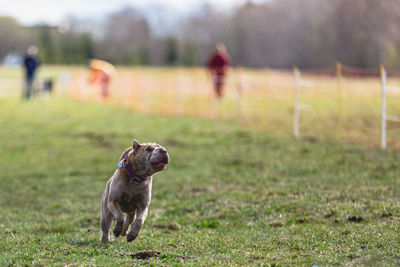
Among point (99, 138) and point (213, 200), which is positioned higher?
point (99, 138)

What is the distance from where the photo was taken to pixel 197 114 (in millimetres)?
29672

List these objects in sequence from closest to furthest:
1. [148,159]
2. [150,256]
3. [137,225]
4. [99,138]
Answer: [150,256] → [148,159] → [137,225] → [99,138]

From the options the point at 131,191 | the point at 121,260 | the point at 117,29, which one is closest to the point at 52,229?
the point at 131,191

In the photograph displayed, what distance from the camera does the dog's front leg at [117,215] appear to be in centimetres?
728

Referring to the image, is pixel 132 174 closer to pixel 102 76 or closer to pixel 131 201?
pixel 131 201

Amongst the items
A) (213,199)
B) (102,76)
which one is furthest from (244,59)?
(213,199)

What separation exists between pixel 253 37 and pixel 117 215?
370ft

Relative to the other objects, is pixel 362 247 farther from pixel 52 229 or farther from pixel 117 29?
pixel 117 29

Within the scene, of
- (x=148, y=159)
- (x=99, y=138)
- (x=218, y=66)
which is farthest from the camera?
(x=218, y=66)

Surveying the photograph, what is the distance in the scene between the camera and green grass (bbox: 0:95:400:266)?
695cm

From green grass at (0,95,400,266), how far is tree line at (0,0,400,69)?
217ft

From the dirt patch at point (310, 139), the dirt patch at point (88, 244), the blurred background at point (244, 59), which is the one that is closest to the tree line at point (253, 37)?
A: the blurred background at point (244, 59)

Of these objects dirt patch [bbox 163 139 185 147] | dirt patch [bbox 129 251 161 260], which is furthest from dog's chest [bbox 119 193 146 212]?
dirt patch [bbox 163 139 185 147]

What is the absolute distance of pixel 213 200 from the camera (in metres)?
11.6
